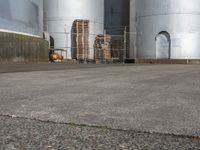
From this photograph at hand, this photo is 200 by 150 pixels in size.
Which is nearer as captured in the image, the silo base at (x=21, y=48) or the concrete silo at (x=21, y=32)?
the silo base at (x=21, y=48)

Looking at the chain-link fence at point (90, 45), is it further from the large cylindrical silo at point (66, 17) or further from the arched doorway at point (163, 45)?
the arched doorway at point (163, 45)

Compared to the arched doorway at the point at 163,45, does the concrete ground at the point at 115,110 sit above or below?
below

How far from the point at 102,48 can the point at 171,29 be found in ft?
17.3

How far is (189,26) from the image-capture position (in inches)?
852

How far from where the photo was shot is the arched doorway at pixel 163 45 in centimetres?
2206

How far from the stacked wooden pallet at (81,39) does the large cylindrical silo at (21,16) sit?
3.96 metres

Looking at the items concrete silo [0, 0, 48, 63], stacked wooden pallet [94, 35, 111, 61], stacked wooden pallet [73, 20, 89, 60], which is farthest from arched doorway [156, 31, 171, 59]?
concrete silo [0, 0, 48, 63]

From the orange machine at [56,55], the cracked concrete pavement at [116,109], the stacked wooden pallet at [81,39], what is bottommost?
the cracked concrete pavement at [116,109]

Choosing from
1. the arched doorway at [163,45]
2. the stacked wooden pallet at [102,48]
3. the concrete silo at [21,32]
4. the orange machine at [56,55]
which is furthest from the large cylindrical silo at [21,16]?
the arched doorway at [163,45]

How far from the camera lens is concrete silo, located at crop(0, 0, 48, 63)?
16.5 m

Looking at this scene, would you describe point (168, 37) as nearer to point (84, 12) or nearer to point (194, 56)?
point (194, 56)

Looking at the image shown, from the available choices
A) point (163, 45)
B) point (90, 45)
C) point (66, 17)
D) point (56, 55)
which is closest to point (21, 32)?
point (56, 55)

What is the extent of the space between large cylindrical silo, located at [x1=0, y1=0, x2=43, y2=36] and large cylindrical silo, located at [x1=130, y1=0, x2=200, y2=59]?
6.86 meters

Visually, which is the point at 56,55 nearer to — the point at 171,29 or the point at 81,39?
the point at 81,39
